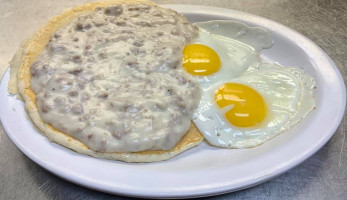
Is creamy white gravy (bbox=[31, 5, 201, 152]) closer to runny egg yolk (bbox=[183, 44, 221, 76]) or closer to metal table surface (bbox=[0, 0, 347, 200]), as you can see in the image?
runny egg yolk (bbox=[183, 44, 221, 76])

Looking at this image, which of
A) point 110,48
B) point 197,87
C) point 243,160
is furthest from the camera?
point 110,48

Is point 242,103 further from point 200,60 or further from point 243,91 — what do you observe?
point 200,60

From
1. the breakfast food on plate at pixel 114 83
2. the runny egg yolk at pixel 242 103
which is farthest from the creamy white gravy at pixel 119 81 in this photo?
the runny egg yolk at pixel 242 103

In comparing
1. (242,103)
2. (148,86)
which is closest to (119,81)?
(148,86)

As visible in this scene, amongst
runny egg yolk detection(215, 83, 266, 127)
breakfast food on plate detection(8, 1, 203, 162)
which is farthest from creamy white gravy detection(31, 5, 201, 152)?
runny egg yolk detection(215, 83, 266, 127)

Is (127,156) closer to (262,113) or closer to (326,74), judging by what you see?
(262,113)

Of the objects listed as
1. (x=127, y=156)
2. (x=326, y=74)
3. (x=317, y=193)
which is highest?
(x=326, y=74)

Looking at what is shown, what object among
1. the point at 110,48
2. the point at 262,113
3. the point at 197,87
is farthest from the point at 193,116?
the point at 110,48

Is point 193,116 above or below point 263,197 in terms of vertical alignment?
above
